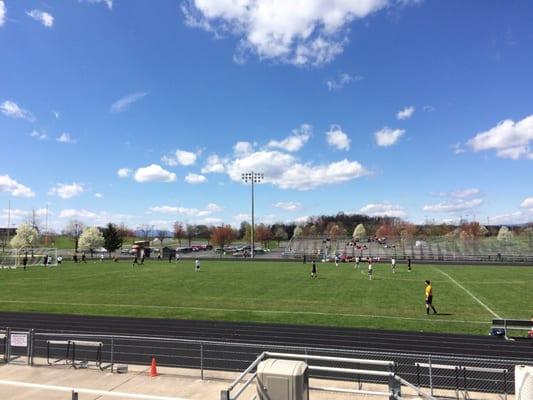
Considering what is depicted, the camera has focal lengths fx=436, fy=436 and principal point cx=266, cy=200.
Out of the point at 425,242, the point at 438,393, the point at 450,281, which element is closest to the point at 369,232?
the point at 425,242

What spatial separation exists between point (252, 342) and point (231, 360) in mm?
3815

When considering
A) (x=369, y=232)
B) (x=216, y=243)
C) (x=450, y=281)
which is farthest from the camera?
(x=369, y=232)

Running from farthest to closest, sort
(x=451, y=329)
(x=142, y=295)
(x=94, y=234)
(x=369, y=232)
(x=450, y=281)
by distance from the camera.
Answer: (x=369, y=232), (x=94, y=234), (x=450, y=281), (x=142, y=295), (x=451, y=329)

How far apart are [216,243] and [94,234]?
4010 centimetres

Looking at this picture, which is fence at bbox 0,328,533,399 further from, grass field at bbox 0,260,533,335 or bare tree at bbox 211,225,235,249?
bare tree at bbox 211,225,235,249

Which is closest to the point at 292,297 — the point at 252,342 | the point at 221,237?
the point at 252,342

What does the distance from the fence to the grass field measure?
6.39 meters

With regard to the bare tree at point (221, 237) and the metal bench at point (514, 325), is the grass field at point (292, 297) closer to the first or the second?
the metal bench at point (514, 325)

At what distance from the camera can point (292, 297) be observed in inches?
1197

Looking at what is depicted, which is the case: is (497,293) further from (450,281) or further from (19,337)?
(19,337)

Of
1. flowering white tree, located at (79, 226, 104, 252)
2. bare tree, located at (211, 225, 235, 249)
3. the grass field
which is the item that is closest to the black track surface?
the grass field

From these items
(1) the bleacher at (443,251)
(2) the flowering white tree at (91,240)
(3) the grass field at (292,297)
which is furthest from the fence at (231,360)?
(2) the flowering white tree at (91,240)

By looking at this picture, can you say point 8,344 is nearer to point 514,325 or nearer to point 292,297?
point 292,297

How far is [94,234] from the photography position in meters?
106
